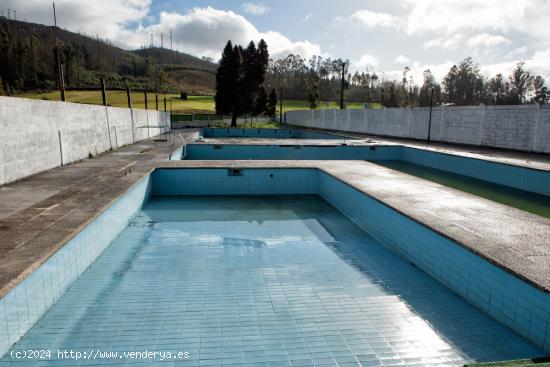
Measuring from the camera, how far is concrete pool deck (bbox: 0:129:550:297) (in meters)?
3.37

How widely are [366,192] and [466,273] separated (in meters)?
2.69

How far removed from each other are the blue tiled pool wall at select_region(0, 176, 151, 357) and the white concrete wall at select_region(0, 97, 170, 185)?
3387 millimetres

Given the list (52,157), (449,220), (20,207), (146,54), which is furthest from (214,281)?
(146,54)

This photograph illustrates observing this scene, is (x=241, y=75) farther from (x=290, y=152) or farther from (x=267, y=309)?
(x=267, y=309)

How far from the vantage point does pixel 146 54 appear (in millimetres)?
159125

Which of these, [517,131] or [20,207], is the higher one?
[517,131]

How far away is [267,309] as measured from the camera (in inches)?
142

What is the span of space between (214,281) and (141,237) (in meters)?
2.11

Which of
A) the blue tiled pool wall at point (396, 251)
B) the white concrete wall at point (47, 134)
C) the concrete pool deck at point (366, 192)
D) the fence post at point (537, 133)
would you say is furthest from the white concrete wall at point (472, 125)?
the white concrete wall at point (47, 134)

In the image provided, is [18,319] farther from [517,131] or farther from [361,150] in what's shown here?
[517,131]

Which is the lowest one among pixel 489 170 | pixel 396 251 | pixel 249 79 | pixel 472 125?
pixel 396 251

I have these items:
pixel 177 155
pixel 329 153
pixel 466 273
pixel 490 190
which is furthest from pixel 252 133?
pixel 466 273

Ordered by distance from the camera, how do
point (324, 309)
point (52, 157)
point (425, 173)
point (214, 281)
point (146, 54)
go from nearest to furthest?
point (324, 309)
point (214, 281)
point (52, 157)
point (425, 173)
point (146, 54)

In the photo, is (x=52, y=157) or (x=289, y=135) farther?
(x=289, y=135)
